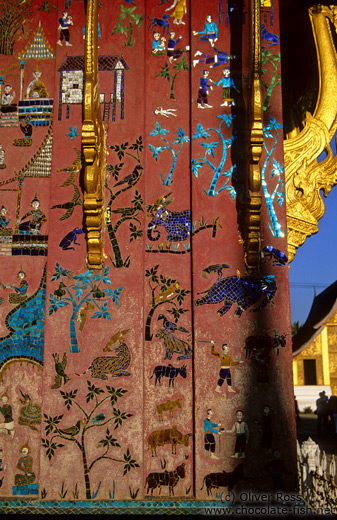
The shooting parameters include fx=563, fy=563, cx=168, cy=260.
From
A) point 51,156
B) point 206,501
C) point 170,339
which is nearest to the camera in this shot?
point 206,501

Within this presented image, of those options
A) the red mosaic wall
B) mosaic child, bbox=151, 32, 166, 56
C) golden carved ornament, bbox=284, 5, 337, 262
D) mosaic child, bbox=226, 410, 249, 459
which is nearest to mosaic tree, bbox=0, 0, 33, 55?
the red mosaic wall

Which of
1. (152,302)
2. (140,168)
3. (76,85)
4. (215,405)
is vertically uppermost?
(76,85)

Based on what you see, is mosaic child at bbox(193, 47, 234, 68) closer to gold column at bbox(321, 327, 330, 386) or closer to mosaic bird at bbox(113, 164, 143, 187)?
mosaic bird at bbox(113, 164, 143, 187)

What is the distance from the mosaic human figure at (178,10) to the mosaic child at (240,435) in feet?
11.0

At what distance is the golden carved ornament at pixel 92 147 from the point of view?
Result: 427 cm

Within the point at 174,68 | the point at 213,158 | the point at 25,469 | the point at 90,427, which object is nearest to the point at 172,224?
the point at 213,158

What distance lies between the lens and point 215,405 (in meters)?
4.31

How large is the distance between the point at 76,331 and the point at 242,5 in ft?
10.4

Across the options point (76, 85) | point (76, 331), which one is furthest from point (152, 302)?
point (76, 85)

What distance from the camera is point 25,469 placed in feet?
14.0

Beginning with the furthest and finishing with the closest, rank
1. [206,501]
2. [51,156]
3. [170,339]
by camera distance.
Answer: [51,156] < [170,339] < [206,501]

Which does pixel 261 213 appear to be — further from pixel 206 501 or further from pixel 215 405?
pixel 206 501

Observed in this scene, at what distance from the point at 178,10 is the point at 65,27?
1006 millimetres

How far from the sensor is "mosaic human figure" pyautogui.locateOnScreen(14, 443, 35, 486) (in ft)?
14.0
